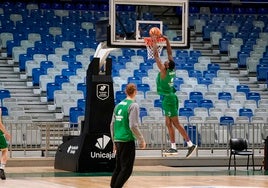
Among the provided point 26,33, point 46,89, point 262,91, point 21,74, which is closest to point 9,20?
point 26,33

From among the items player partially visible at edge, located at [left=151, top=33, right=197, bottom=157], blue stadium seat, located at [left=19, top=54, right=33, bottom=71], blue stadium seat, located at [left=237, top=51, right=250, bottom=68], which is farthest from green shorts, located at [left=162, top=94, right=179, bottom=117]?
blue stadium seat, located at [left=237, top=51, right=250, bottom=68]

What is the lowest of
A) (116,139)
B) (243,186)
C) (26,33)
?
(243,186)

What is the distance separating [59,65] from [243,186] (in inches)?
544

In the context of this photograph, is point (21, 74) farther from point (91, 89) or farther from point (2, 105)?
point (91, 89)

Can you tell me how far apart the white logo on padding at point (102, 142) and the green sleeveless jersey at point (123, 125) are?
738 centimetres

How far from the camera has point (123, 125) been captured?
14852 millimetres

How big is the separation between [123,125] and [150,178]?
5.49 meters

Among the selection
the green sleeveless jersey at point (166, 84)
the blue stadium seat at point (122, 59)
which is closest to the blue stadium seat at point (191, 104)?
the blue stadium seat at point (122, 59)

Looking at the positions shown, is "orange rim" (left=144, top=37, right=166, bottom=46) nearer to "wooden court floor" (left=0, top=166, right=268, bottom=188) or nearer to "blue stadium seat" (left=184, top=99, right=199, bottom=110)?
"wooden court floor" (left=0, top=166, right=268, bottom=188)

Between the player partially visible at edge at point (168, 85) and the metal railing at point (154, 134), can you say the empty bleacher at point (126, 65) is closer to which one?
the metal railing at point (154, 134)

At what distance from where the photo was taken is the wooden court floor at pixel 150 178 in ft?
59.2

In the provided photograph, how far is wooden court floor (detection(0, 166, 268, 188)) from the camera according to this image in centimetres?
1805

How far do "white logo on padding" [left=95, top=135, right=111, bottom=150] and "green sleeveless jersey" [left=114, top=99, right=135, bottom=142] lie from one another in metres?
7.38

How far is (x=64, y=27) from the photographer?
34.0 m
